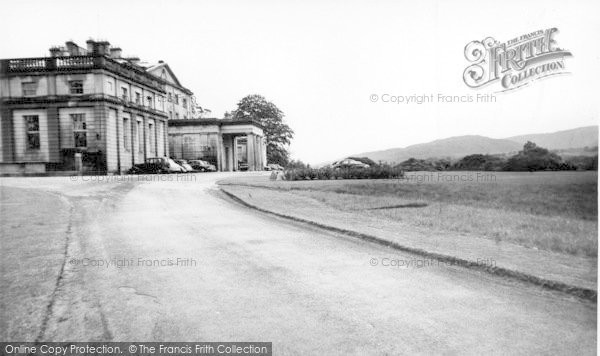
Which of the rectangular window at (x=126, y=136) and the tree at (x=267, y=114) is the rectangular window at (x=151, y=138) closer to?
the rectangular window at (x=126, y=136)

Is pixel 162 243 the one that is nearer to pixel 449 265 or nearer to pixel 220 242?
pixel 220 242

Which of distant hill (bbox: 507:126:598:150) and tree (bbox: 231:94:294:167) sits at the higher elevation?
tree (bbox: 231:94:294:167)

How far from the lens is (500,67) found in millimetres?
5352

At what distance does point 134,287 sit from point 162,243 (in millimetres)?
2344

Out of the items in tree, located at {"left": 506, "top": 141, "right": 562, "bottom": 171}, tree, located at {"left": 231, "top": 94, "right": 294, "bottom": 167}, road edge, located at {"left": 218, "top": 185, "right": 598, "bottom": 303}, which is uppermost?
tree, located at {"left": 231, "top": 94, "right": 294, "bottom": 167}

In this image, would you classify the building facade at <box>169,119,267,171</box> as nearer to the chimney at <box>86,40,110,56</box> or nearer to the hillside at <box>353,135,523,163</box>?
the hillside at <box>353,135,523,163</box>

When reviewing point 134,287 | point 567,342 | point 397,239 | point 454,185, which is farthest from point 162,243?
point 454,185

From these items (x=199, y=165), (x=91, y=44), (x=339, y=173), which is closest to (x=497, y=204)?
(x=339, y=173)

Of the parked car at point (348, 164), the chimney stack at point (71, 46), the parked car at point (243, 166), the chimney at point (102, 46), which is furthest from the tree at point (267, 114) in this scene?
the parked car at point (243, 166)

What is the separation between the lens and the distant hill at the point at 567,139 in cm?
454

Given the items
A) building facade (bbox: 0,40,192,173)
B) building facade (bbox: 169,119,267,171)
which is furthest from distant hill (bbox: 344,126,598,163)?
building facade (bbox: 169,119,267,171)

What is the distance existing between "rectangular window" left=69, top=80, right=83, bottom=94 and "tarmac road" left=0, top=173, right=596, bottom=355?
858 cm

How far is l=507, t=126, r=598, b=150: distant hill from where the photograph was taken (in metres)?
4.54

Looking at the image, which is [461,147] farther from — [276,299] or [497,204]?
[276,299]
